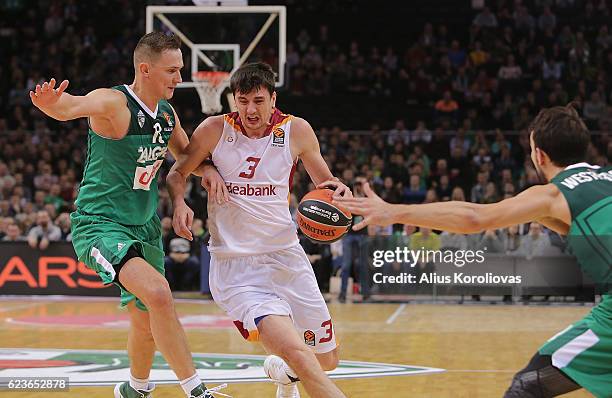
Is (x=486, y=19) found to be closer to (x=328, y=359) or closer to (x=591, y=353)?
(x=328, y=359)

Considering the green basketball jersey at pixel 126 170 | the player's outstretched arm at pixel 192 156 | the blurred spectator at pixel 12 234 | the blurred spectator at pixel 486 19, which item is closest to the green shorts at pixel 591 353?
the player's outstretched arm at pixel 192 156

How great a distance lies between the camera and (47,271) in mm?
15422

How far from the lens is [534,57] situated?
20.8 m

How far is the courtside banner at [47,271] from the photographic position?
1538 centimetres

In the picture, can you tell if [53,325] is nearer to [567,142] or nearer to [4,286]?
[4,286]

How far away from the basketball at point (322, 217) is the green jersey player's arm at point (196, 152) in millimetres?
790

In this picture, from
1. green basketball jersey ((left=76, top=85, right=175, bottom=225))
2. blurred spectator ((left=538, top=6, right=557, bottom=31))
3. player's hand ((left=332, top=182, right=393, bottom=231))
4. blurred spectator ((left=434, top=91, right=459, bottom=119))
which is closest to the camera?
player's hand ((left=332, top=182, right=393, bottom=231))

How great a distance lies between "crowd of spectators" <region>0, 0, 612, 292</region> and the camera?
16.3m

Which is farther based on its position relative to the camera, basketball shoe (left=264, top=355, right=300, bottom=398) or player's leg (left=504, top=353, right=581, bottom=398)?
basketball shoe (left=264, top=355, right=300, bottom=398)

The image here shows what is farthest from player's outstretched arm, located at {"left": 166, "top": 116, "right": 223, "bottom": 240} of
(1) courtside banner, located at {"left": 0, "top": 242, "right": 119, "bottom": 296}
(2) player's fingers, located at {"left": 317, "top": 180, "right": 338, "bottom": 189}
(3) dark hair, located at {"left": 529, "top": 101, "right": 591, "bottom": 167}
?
(1) courtside banner, located at {"left": 0, "top": 242, "right": 119, "bottom": 296}

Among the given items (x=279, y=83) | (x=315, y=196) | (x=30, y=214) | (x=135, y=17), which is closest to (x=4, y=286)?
(x=30, y=214)

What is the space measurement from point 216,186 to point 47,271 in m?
10.9

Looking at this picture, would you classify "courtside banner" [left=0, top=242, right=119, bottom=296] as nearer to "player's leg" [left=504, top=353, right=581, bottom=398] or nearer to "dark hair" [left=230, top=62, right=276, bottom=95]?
"dark hair" [left=230, top=62, right=276, bottom=95]

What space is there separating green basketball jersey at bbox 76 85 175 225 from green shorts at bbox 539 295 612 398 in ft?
9.52
